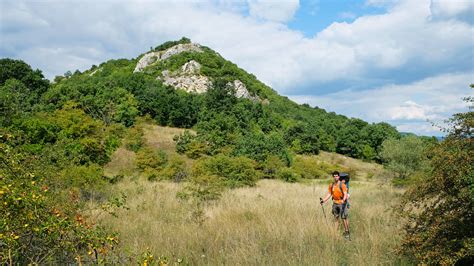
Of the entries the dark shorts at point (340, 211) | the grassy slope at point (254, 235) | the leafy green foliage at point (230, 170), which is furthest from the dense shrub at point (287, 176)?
the dark shorts at point (340, 211)

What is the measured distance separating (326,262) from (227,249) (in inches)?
68.2

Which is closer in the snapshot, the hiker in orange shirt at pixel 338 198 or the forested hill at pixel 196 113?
the hiker in orange shirt at pixel 338 198

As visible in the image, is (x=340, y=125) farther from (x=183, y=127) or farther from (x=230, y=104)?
(x=183, y=127)

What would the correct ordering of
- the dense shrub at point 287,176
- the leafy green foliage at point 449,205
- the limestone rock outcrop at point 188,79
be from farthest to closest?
1. the limestone rock outcrop at point 188,79
2. the dense shrub at point 287,176
3. the leafy green foliage at point 449,205

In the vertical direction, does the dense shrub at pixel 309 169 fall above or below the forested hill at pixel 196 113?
below

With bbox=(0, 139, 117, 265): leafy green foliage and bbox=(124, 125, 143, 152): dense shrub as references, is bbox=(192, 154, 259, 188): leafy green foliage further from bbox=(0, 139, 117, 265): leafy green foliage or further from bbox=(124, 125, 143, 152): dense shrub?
bbox=(124, 125, 143, 152): dense shrub

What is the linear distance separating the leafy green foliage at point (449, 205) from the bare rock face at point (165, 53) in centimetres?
10993

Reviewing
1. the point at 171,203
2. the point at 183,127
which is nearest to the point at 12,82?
the point at 183,127

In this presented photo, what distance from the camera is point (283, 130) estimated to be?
225 feet

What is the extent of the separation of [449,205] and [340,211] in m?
3.90

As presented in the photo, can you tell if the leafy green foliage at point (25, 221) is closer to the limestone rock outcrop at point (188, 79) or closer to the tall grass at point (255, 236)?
the tall grass at point (255, 236)

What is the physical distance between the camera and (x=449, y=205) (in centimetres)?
516

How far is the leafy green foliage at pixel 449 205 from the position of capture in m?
4.67

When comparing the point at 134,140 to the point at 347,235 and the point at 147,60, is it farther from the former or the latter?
the point at 147,60
